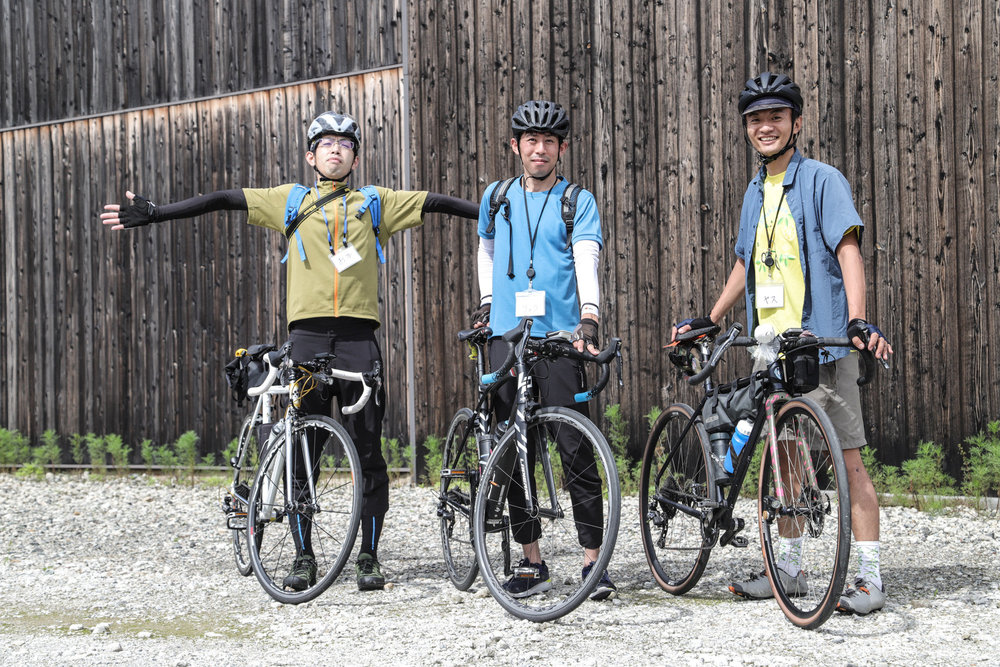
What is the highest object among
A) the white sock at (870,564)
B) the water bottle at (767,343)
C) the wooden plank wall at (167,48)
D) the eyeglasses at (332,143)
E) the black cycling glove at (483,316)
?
the wooden plank wall at (167,48)

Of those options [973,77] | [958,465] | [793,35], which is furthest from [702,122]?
[958,465]

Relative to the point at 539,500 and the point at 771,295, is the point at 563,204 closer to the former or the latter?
the point at 771,295

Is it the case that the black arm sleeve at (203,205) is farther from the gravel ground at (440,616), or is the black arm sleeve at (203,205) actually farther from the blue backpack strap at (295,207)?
the gravel ground at (440,616)

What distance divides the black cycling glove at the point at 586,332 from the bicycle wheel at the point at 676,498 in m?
0.50

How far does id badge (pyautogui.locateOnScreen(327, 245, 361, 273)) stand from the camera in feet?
14.8

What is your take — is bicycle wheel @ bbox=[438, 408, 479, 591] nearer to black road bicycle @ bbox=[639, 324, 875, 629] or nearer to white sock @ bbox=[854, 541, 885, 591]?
black road bicycle @ bbox=[639, 324, 875, 629]

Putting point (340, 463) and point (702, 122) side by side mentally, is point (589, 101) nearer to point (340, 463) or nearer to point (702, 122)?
point (702, 122)

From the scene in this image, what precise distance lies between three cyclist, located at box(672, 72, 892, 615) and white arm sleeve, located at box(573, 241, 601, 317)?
40 cm

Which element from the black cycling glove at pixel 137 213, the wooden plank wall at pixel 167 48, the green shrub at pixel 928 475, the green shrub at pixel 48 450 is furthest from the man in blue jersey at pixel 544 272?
the green shrub at pixel 48 450

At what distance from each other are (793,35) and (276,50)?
4.38 meters

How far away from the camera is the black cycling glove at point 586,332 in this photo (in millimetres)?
3916

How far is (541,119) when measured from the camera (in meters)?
4.15

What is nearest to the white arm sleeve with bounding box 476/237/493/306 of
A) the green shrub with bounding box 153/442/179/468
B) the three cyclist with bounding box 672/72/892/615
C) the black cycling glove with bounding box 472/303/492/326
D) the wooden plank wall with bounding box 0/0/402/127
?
the black cycling glove with bounding box 472/303/492/326

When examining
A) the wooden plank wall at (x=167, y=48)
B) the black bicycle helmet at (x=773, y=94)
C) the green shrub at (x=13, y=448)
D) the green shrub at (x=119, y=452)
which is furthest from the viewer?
the green shrub at (x=13, y=448)
